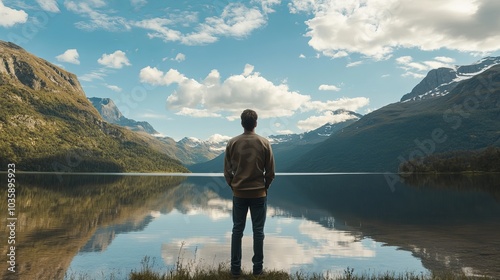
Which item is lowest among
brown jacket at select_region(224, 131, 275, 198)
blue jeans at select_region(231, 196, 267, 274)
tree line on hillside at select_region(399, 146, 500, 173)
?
blue jeans at select_region(231, 196, 267, 274)

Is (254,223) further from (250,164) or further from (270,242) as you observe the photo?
(270,242)

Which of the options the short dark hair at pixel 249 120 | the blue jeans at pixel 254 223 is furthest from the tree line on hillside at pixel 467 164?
the short dark hair at pixel 249 120

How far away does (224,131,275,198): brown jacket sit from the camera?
35.2 feet

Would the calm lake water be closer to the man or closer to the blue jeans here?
the blue jeans

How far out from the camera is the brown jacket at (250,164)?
35.2 feet

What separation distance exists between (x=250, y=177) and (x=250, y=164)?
0.37 metres

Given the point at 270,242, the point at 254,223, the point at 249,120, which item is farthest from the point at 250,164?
the point at 270,242

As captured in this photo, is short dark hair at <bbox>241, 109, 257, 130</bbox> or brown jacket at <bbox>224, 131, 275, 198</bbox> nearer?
brown jacket at <bbox>224, 131, 275, 198</bbox>

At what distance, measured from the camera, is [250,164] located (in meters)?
10.8

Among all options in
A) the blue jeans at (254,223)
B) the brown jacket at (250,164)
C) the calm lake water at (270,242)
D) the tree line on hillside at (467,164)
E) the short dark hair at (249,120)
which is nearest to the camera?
the brown jacket at (250,164)

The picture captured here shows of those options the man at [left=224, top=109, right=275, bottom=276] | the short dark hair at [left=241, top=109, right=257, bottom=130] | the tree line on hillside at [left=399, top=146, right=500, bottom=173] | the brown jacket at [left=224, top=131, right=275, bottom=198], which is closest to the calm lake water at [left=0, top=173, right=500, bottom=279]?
the man at [left=224, top=109, right=275, bottom=276]

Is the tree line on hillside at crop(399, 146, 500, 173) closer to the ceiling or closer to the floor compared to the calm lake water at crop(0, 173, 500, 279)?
closer to the ceiling

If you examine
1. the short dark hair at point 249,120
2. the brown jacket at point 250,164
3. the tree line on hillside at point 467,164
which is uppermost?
the tree line on hillside at point 467,164

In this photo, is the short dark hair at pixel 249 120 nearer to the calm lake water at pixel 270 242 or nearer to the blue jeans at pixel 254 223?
the blue jeans at pixel 254 223
